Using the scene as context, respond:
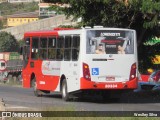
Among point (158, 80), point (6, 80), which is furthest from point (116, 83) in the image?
point (6, 80)

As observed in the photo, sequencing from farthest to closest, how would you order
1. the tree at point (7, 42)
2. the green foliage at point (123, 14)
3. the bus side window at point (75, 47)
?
the tree at point (7, 42), the green foliage at point (123, 14), the bus side window at point (75, 47)

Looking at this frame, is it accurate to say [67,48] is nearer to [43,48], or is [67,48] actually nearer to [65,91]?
[65,91]

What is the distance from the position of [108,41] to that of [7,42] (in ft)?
160

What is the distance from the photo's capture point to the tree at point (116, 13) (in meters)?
26.1

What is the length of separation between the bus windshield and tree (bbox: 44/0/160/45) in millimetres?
1826

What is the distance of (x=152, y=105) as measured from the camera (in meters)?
24.0

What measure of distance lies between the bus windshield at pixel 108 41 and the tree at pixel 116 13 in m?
1.83

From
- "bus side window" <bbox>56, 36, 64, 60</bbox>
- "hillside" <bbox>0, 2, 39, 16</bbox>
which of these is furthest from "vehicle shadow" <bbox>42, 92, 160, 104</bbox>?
"hillside" <bbox>0, 2, 39, 16</bbox>

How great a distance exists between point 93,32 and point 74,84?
2214 mm

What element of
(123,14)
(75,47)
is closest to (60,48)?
(75,47)

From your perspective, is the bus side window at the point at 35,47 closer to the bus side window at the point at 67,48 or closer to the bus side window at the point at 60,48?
the bus side window at the point at 60,48

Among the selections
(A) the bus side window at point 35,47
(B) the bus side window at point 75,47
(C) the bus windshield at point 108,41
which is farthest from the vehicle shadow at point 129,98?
(C) the bus windshield at point 108,41

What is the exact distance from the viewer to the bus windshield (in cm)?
2369

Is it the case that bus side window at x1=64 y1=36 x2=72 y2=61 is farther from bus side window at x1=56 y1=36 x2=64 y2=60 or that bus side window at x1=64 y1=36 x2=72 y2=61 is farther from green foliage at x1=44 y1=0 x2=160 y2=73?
green foliage at x1=44 y1=0 x2=160 y2=73
